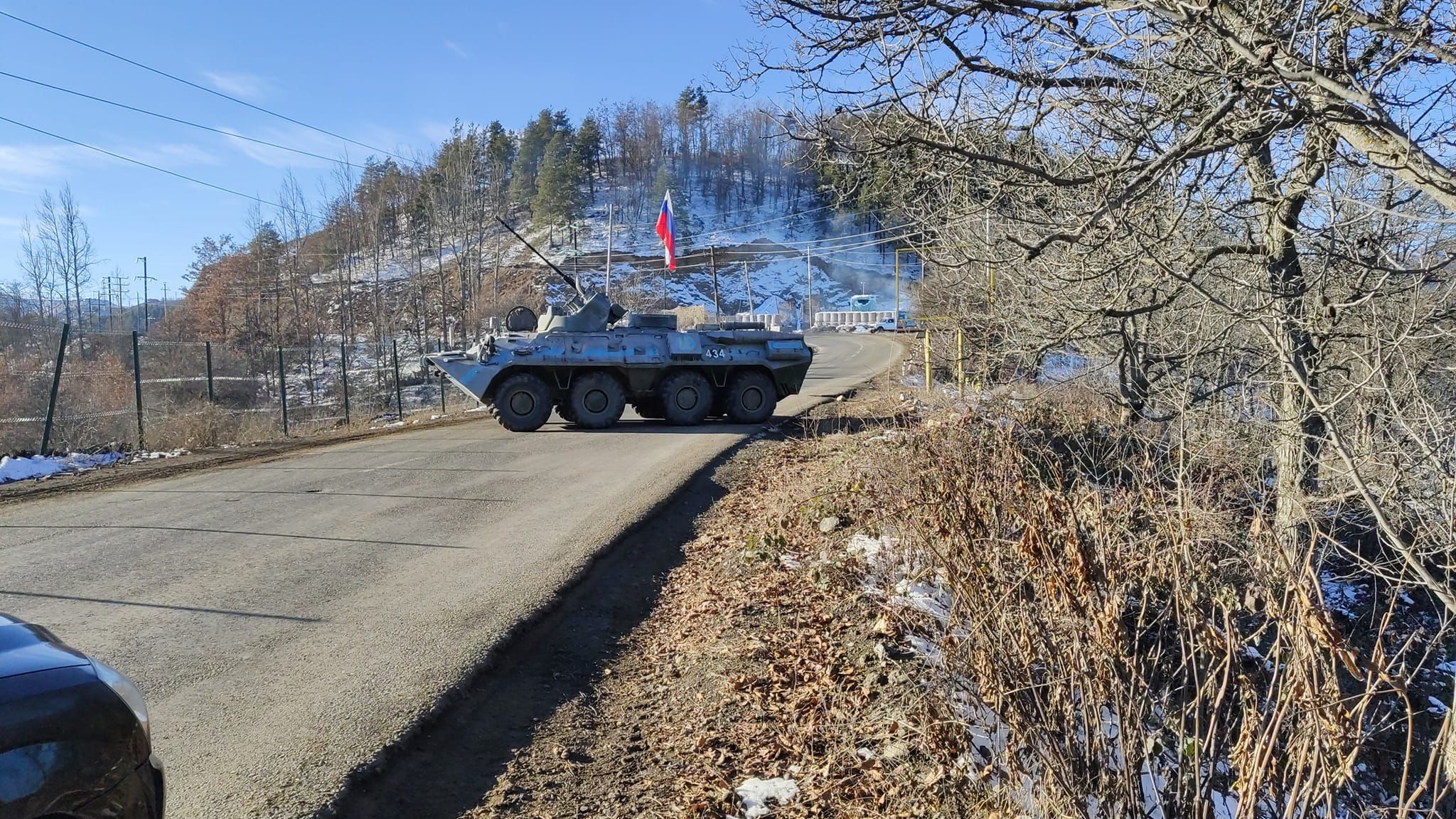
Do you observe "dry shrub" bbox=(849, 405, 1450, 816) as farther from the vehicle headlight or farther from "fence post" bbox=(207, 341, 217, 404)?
"fence post" bbox=(207, 341, 217, 404)

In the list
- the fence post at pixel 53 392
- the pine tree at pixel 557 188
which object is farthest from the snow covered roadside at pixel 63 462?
the pine tree at pixel 557 188

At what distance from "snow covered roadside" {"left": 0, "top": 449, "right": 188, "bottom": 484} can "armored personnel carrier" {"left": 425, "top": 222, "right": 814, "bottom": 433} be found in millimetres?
4629

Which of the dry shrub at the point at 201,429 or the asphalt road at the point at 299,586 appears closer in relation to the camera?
the asphalt road at the point at 299,586

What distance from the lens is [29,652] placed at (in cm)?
239

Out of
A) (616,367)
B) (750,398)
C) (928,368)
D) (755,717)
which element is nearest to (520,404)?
(616,367)

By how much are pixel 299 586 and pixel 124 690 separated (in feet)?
13.8

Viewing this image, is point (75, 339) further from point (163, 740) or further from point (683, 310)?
point (683, 310)

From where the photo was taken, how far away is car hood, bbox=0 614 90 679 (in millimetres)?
2285

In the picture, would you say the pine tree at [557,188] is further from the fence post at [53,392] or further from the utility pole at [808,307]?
the fence post at [53,392]

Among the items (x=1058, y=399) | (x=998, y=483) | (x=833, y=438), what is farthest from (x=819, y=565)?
(x=833, y=438)

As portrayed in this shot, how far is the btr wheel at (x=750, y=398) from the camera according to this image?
17688mm

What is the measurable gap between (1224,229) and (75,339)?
632 inches

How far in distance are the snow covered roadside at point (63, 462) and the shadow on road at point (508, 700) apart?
8009 mm

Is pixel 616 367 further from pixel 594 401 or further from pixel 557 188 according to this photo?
pixel 557 188
